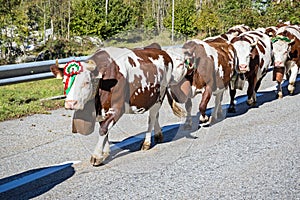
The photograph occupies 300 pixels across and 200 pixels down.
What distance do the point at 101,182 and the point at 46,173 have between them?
75cm

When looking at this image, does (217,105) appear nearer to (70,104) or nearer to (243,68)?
(243,68)

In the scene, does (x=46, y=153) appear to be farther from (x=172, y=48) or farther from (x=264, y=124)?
(x=264, y=124)

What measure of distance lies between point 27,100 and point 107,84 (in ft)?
16.0

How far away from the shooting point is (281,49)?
37.3 feet

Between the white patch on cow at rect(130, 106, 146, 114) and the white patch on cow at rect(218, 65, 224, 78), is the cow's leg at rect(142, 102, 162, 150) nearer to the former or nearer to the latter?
the white patch on cow at rect(130, 106, 146, 114)

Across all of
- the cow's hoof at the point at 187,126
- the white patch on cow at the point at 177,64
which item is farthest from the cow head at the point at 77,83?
the cow's hoof at the point at 187,126

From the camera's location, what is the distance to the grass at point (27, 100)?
9172 millimetres

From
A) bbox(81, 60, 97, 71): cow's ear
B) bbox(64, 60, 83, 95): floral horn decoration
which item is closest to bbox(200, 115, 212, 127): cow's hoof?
bbox(81, 60, 97, 71): cow's ear

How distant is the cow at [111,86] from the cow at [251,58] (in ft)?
10.7

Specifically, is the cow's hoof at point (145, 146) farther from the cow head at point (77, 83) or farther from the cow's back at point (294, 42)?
the cow's back at point (294, 42)

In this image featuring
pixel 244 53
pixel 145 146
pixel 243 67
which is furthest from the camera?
pixel 244 53

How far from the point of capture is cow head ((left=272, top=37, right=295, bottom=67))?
11.3 meters

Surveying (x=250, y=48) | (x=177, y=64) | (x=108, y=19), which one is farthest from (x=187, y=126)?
(x=108, y=19)

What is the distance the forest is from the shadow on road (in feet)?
5.55
